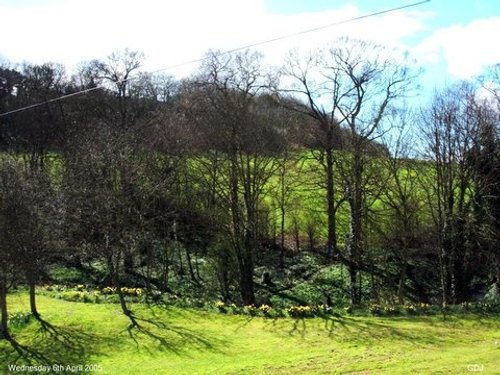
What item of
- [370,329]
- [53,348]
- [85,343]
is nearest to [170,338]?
[85,343]

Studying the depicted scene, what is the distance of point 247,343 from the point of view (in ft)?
52.2

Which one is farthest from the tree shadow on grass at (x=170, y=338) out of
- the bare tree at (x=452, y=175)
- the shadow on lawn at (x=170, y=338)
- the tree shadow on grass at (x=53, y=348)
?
the bare tree at (x=452, y=175)

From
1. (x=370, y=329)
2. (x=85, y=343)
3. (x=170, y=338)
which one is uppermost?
(x=85, y=343)

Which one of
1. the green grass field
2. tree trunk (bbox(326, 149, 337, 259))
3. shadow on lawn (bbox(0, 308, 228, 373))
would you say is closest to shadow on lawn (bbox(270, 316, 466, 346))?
the green grass field

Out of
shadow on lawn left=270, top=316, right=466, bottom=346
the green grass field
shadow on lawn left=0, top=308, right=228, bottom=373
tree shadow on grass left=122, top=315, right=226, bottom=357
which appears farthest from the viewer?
shadow on lawn left=270, top=316, right=466, bottom=346

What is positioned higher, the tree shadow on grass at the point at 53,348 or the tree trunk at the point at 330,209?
the tree trunk at the point at 330,209

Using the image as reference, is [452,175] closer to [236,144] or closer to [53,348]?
[236,144]

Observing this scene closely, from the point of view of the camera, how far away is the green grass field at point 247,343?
12.8 metres

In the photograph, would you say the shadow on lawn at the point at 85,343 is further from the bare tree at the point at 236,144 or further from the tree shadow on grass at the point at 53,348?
the bare tree at the point at 236,144

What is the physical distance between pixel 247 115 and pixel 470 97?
33.7ft

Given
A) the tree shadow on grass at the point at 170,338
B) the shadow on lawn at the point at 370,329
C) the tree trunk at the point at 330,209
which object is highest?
the tree trunk at the point at 330,209

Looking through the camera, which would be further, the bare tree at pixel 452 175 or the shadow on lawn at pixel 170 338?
the bare tree at pixel 452 175

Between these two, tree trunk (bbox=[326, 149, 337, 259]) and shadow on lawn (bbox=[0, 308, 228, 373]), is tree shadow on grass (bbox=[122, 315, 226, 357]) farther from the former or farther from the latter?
tree trunk (bbox=[326, 149, 337, 259])

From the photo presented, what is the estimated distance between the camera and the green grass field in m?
12.8
